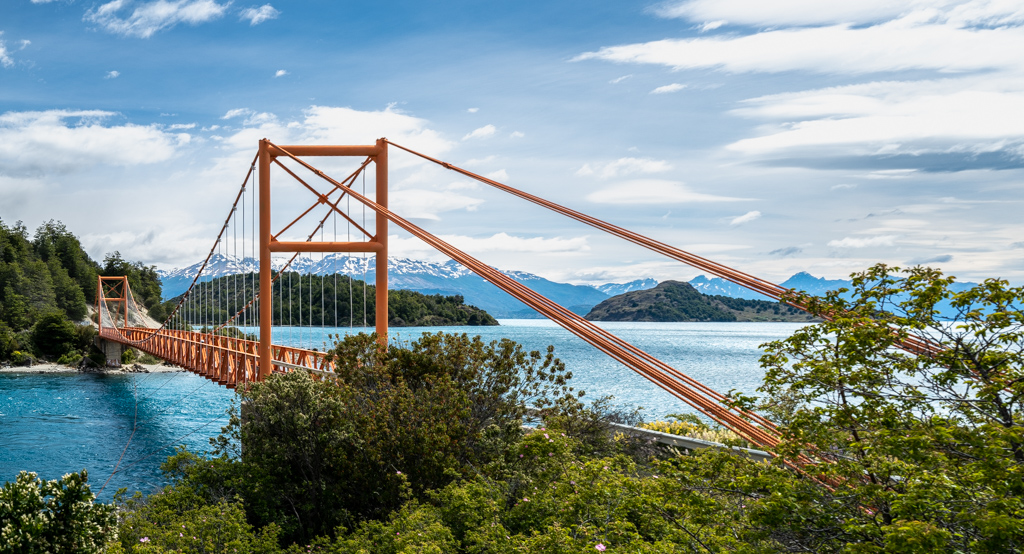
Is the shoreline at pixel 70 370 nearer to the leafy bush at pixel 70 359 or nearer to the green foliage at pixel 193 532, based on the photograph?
the leafy bush at pixel 70 359

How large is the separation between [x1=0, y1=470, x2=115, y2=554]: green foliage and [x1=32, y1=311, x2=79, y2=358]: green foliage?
187 feet

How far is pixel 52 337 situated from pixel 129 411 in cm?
2739

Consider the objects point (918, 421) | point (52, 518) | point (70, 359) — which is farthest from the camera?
point (70, 359)

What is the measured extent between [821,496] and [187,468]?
23.7 feet

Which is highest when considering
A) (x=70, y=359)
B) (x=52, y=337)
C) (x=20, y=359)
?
(x=52, y=337)

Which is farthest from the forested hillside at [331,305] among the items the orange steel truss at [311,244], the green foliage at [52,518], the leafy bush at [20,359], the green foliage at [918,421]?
the green foliage at [918,421]

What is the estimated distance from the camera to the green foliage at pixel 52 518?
528 cm

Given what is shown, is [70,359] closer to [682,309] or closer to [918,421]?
[918,421]

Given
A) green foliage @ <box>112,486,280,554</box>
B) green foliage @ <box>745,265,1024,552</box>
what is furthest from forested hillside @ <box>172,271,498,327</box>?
green foliage @ <box>745,265,1024,552</box>

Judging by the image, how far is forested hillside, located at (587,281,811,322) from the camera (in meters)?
112

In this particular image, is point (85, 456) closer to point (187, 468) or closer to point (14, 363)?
point (187, 468)

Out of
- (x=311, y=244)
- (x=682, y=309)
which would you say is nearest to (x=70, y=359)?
(x=311, y=244)

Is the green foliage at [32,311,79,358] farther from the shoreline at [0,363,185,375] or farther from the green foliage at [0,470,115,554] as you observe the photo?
the green foliage at [0,470,115,554]

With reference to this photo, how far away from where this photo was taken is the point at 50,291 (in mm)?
66000
